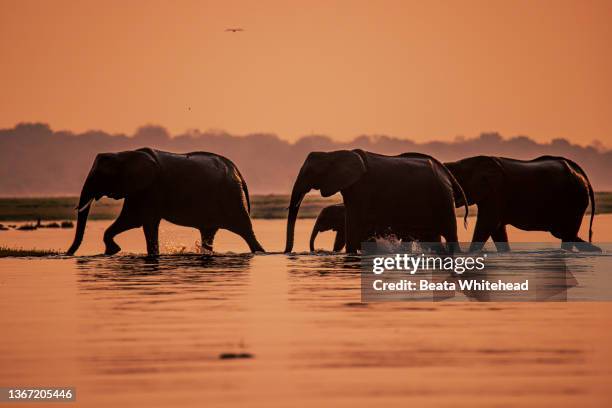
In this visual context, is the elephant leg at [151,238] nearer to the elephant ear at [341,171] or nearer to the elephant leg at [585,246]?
the elephant ear at [341,171]

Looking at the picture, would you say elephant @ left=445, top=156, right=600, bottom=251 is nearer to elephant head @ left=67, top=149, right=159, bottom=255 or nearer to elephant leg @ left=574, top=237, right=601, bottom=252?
elephant leg @ left=574, top=237, right=601, bottom=252

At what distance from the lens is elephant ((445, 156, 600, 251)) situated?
35.3 meters

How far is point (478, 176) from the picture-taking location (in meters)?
35.6

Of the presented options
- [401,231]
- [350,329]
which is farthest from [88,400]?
[401,231]

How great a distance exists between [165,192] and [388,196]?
238 inches

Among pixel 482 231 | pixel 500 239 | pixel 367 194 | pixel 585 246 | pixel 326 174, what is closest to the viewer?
pixel 367 194

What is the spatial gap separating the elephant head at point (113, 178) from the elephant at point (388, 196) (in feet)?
12.9

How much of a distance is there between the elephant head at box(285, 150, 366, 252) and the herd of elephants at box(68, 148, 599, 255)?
0.02 metres

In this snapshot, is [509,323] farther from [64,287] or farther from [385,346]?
[64,287]

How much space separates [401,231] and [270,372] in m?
17.7

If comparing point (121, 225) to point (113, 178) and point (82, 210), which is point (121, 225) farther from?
point (113, 178)

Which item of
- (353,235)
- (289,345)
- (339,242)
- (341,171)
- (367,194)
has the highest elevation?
(341,171)

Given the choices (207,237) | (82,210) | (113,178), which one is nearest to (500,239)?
(207,237)

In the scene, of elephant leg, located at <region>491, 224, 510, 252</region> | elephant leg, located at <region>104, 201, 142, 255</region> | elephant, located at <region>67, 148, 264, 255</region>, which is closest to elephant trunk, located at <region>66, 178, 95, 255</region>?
elephant, located at <region>67, 148, 264, 255</region>
